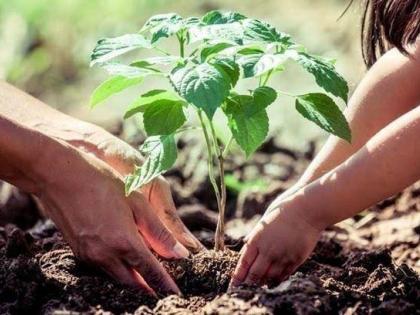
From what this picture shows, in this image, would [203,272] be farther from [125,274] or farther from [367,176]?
[367,176]

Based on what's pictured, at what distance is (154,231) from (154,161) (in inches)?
9.0

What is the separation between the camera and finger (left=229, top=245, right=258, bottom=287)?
7.04ft

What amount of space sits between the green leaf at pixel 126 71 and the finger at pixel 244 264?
1.38 ft

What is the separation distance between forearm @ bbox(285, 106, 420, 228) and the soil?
15 centimetres

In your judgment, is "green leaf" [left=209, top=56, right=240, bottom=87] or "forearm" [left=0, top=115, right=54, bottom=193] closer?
"green leaf" [left=209, top=56, right=240, bottom=87]

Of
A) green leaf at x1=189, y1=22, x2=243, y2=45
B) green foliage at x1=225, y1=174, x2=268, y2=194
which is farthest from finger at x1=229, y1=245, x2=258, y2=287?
green foliage at x1=225, y1=174, x2=268, y2=194

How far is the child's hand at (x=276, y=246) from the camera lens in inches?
83.6

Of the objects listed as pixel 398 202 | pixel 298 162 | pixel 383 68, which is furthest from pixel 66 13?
pixel 383 68

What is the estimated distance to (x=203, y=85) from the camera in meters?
1.94

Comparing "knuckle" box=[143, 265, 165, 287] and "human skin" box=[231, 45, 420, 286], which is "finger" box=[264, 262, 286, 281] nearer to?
"human skin" box=[231, 45, 420, 286]

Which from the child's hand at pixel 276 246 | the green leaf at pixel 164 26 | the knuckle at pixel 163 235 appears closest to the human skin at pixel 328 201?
the child's hand at pixel 276 246

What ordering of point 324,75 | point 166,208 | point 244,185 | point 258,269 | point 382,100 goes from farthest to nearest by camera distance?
point 244,185 → point 382,100 → point 166,208 → point 258,269 → point 324,75

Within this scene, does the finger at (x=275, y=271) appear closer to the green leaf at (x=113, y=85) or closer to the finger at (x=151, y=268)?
the finger at (x=151, y=268)

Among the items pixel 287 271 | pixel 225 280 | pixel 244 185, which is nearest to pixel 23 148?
pixel 225 280
